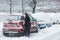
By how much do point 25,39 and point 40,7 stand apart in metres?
50.1

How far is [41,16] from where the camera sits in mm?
26328

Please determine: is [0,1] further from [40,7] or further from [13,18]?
[13,18]

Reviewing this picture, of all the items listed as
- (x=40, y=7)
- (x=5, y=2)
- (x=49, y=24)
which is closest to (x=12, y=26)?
(x=49, y=24)

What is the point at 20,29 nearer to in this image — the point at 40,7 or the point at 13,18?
the point at 13,18

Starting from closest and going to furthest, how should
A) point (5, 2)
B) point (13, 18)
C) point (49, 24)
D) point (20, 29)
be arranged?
point (20, 29), point (13, 18), point (49, 24), point (5, 2)

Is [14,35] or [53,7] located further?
[53,7]

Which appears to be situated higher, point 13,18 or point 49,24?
point 13,18

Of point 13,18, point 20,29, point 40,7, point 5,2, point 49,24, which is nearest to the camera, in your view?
point 20,29

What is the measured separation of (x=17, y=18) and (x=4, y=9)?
47632mm

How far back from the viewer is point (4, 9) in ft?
216

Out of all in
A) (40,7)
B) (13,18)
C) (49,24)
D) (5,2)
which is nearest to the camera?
(13,18)

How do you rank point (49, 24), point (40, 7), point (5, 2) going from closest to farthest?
point (49, 24)
point (40, 7)
point (5, 2)

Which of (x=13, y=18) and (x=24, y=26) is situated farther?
(x=13, y=18)

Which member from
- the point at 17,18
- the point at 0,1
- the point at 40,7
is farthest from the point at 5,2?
the point at 17,18
